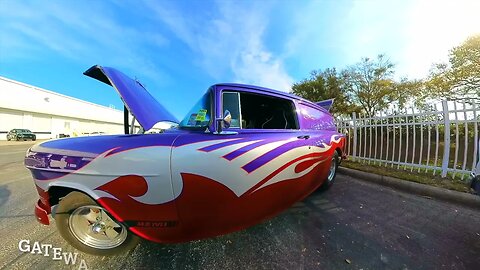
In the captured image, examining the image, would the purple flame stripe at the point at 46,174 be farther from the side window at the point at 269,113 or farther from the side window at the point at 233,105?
the side window at the point at 269,113

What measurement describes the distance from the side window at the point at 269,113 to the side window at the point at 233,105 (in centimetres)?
40

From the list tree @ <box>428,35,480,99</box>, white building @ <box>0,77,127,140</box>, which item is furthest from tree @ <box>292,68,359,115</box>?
white building @ <box>0,77,127,140</box>

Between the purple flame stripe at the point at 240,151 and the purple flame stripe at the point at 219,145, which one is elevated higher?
the purple flame stripe at the point at 219,145

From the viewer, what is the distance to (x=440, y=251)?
236cm

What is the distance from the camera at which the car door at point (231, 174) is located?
1962mm

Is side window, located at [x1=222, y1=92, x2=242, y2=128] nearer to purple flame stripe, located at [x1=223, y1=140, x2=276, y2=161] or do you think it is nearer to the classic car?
the classic car

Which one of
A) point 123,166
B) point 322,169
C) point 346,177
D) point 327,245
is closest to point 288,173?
point 327,245

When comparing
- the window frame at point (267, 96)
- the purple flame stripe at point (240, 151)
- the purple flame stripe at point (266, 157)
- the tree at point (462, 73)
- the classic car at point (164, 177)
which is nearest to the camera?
the classic car at point (164, 177)

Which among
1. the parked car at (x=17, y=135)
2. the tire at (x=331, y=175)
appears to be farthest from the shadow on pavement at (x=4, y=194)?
the parked car at (x=17, y=135)

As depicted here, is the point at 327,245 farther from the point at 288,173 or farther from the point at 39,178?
the point at 39,178

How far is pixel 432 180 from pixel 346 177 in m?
1.63

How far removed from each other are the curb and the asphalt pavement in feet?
0.69

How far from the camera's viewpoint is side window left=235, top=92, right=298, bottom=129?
3130 mm

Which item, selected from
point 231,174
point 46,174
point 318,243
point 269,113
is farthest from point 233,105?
point 46,174
